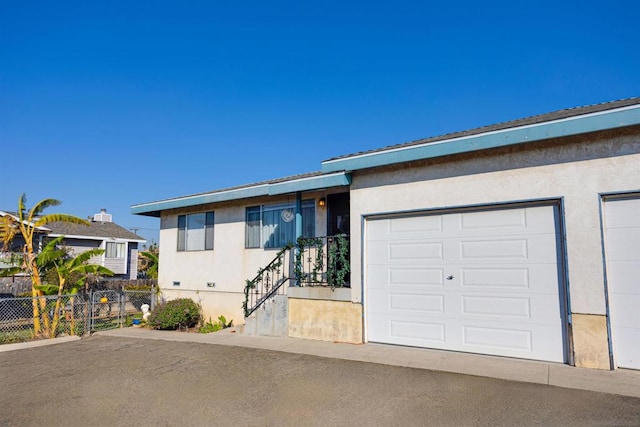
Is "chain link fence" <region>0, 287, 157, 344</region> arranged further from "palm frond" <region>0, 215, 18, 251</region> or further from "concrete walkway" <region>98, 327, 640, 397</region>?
"concrete walkway" <region>98, 327, 640, 397</region>

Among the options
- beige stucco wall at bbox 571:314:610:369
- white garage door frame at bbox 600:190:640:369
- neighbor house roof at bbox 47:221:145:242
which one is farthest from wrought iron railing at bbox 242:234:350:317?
neighbor house roof at bbox 47:221:145:242

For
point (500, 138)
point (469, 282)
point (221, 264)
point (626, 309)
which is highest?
point (500, 138)

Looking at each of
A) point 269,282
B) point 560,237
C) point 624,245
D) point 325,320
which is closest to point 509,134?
point 560,237

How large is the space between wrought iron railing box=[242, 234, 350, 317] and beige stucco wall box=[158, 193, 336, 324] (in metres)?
0.64

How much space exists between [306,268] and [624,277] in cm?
642

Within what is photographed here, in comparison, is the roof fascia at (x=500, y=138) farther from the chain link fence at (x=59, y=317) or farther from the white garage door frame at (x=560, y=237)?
the chain link fence at (x=59, y=317)

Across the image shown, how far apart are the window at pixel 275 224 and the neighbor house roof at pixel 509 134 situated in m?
2.32

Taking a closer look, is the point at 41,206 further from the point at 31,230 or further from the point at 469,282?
the point at 469,282

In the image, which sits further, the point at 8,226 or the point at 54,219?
the point at 54,219

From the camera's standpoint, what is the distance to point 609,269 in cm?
619

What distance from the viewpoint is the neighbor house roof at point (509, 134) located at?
6.12 m

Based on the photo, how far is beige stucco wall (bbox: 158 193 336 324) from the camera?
1187 centimetres

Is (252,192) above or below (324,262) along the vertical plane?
above

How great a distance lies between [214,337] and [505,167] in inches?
283
